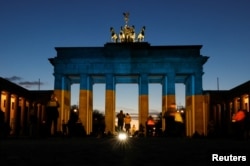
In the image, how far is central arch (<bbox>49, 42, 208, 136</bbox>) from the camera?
5928 centimetres

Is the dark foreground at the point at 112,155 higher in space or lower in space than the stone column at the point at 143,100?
lower

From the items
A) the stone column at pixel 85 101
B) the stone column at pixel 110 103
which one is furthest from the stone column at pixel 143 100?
the stone column at pixel 85 101

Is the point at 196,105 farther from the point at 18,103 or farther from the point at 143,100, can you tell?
the point at 18,103

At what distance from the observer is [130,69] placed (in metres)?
59.9

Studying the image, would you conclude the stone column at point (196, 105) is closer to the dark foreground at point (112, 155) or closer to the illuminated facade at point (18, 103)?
the illuminated facade at point (18, 103)

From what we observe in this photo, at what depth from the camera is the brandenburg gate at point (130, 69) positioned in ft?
194

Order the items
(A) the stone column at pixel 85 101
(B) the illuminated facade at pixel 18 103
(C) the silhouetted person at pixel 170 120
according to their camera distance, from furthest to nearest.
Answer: (A) the stone column at pixel 85 101, (B) the illuminated facade at pixel 18 103, (C) the silhouetted person at pixel 170 120

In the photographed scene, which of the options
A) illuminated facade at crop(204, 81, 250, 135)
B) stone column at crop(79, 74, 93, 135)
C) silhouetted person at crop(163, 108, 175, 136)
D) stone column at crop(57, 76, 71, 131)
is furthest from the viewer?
stone column at crop(79, 74, 93, 135)

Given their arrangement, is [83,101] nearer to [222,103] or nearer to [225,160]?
[222,103]
